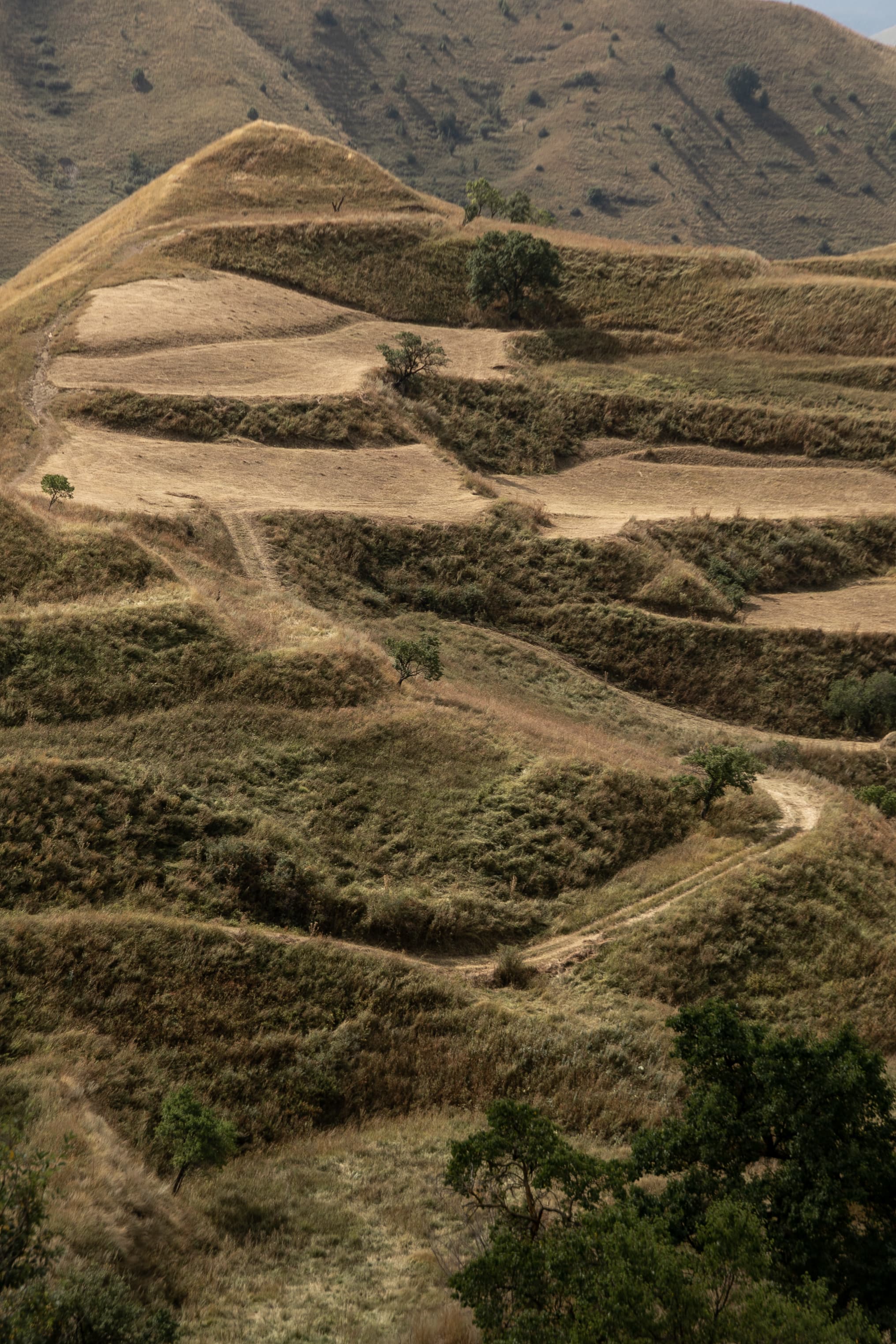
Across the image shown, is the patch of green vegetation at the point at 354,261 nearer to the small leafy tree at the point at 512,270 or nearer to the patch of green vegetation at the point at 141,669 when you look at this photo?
the small leafy tree at the point at 512,270

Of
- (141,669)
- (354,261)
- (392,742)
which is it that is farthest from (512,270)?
(141,669)

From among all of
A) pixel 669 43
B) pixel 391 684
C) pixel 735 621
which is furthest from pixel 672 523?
pixel 669 43

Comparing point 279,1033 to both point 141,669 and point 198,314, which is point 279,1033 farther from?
point 198,314

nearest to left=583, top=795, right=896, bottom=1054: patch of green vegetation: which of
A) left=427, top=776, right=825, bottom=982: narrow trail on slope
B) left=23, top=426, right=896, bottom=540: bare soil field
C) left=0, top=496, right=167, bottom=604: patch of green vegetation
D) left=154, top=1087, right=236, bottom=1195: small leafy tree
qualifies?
left=427, top=776, right=825, bottom=982: narrow trail on slope

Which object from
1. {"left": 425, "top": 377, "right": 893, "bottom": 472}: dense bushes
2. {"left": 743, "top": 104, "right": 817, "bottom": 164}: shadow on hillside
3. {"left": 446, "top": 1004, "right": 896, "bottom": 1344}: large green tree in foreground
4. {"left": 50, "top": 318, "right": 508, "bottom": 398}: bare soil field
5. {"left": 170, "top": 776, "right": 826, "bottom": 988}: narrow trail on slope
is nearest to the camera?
{"left": 446, "top": 1004, "right": 896, "bottom": 1344}: large green tree in foreground

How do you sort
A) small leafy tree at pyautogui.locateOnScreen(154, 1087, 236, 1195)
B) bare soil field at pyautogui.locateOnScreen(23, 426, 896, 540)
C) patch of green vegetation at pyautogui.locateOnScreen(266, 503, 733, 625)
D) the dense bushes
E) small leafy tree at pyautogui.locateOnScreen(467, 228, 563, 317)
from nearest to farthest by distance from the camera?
small leafy tree at pyautogui.locateOnScreen(154, 1087, 236, 1195) < patch of green vegetation at pyautogui.locateOnScreen(266, 503, 733, 625) < bare soil field at pyautogui.locateOnScreen(23, 426, 896, 540) < the dense bushes < small leafy tree at pyautogui.locateOnScreen(467, 228, 563, 317)

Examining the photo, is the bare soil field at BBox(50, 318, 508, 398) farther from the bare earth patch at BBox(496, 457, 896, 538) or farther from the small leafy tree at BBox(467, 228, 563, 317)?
the bare earth patch at BBox(496, 457, 896, 538)
